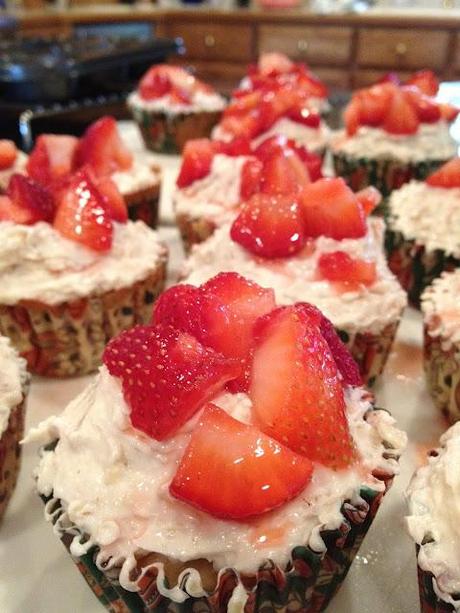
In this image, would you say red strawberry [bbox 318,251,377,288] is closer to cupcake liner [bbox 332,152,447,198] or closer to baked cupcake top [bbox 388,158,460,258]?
baked cupcake top [bbox 388,158,460,258]

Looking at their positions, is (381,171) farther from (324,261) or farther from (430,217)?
(324,261)

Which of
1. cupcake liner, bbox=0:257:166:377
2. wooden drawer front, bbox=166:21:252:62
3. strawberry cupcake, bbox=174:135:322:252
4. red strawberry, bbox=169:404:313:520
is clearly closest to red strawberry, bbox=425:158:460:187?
strawberry cupcake, bbox=174:135:322:252

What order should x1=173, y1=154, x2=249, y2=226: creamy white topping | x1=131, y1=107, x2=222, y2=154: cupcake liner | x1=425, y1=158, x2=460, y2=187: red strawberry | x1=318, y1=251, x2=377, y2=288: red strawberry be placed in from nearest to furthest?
1. x1=318, y1=251, x2=377, y2=288: red strawberry
2. x1=425, y1=158, x2=460, y2=187: red strawberry
3. x1=173, y1=154, x2=249, y2=226: creamy white topping
4. x1=131, y1=107, x2=222, y2=154: cupcake liner

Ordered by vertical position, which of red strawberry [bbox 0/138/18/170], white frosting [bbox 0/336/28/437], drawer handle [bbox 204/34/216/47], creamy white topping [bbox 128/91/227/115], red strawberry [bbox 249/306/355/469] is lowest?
drawer handle [bbox 204/34/216/47]

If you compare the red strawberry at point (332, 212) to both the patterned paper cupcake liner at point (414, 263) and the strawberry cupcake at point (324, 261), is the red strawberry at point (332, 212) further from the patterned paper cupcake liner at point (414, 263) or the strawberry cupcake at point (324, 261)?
the patterned paper cupcake liner at point (414, 263)

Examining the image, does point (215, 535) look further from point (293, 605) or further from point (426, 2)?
point (426, 2)

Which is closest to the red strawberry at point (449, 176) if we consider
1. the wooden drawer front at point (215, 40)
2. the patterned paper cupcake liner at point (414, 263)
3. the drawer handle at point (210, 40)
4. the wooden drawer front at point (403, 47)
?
the patterned paper cupcake liner at point (414, 263)

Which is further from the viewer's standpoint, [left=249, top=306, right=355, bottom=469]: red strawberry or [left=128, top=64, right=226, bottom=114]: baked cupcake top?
[left=128, top=64, right=226, bottom=114]: baked cupcake top

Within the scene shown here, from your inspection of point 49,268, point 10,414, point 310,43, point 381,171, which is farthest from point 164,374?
point 310,43
